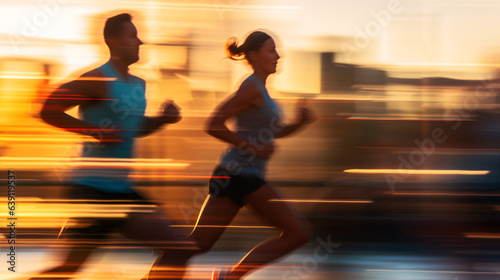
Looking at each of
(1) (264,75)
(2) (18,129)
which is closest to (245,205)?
(1) (264,75)

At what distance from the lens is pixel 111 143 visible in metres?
2.59

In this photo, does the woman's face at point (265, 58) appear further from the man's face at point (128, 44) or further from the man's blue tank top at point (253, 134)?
the man's face at point (128, 44)

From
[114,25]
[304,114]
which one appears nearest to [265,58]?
[304,114]

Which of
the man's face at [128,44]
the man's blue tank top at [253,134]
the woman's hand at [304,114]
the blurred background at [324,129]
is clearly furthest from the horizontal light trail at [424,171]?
the man's face at [128,44]

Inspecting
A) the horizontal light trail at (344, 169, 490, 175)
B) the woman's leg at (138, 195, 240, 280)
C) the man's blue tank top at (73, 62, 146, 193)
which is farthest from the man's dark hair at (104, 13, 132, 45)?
the horizontal light trail at (344, 169, 490, 175)

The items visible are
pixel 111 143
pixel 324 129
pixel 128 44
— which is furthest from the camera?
pixel 324 129

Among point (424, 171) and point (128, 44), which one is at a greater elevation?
point (424, 171)

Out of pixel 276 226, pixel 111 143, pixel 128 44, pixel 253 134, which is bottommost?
pixel 276 226

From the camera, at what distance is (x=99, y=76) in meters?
2.64

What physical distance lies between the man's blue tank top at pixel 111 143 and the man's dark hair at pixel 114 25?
0.53ft

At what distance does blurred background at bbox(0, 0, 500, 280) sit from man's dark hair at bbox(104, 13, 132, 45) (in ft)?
0.93

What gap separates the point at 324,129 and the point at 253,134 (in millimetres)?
1424

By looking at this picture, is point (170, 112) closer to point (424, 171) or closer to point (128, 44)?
point (128, 44)

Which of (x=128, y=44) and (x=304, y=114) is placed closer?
(x=128, y=44)
